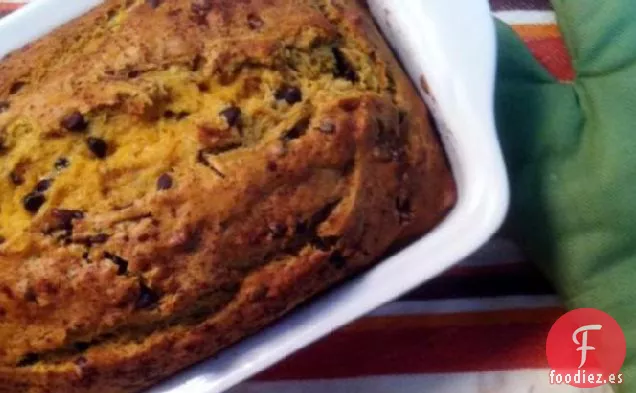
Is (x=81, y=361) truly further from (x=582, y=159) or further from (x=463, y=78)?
(x=582, y=159)

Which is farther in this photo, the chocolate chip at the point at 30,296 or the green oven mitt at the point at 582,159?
the green oven mitt at the point at 582,159

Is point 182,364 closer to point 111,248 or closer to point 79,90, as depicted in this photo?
point 111,248

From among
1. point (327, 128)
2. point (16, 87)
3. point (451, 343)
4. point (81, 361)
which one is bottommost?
point (451, 343)

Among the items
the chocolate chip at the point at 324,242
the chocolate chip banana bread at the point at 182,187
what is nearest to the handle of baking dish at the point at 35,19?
the chocolate chip banana bread at the point at 182,187

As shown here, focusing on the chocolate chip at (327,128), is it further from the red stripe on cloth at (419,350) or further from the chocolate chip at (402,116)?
the red stripe on cloth at (419,350)

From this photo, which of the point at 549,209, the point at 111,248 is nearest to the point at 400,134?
the point at 549,209

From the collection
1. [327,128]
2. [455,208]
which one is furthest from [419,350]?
[327,128]
